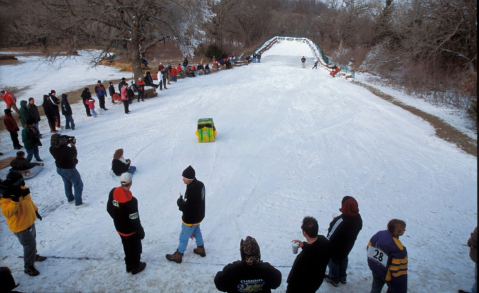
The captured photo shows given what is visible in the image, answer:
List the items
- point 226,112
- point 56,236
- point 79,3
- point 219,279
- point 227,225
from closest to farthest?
1. point 219,279
2. point 56,236
3. point 227,225
4. point 226,112
5. point 79,3

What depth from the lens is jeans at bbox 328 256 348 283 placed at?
4.79m

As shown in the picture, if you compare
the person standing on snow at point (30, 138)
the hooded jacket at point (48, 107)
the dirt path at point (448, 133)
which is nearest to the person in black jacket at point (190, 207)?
the person standing on snow at point (30, 138)

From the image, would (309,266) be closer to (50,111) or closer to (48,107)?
(48,107)

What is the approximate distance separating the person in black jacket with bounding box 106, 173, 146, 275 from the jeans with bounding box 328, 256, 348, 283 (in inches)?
117

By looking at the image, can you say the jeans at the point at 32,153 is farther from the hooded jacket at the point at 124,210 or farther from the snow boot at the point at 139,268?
the snow boot at the point at 139,268

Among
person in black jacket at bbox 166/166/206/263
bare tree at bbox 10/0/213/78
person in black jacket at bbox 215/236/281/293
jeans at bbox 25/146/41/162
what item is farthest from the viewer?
bare tree at bbox 10/0/213/78

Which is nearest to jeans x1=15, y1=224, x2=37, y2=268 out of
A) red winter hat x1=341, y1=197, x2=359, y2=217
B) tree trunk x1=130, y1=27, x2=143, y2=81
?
red winter hat x1=341, y1=197, x2=359, y2=217

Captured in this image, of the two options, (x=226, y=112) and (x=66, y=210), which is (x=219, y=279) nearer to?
(x=66, y=210)

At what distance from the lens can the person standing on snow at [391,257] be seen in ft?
13.1

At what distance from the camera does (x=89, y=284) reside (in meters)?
4.74

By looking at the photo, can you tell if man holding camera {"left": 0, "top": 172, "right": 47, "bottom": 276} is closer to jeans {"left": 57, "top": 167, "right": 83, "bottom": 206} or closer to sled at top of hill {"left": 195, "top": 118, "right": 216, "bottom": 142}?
jeans {"left": 57, "top": 167, "right": 83, "bottom": 206}

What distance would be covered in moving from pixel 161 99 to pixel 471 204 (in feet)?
49.0

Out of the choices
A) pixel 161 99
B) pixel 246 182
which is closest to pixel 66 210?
pixel 246 182

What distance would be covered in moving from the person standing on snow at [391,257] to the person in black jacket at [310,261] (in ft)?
2.76
